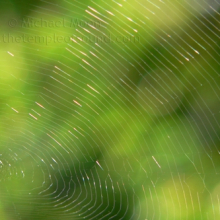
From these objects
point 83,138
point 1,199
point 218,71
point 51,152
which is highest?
point 218,71

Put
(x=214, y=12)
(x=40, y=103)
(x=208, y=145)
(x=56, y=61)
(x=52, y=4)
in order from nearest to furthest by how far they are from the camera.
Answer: (x=214, y=12) → (x=208, y=145) → (x=52, y=4) → (x=56, y=61) → (x=40, y=103)

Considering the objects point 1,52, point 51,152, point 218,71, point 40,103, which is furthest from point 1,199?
point 218,71

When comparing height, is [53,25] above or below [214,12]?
below

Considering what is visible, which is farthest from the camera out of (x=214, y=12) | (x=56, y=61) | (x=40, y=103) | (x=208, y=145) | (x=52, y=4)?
(x=40, y=103)

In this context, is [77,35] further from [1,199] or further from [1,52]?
[1,199]

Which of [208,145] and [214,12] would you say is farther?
[208,145]

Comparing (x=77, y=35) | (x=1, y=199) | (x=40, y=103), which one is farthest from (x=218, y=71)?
(x=1, y=199)
